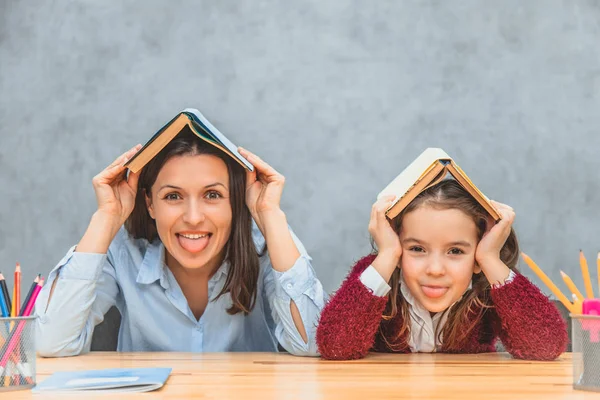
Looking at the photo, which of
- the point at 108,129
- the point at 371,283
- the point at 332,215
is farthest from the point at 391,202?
the point at 108,129

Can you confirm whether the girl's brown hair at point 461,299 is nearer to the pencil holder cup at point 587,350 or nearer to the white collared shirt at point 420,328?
the white collared shirt at point 420,328

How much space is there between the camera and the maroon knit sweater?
5.55ft

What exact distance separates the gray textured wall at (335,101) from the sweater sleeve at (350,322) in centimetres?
114

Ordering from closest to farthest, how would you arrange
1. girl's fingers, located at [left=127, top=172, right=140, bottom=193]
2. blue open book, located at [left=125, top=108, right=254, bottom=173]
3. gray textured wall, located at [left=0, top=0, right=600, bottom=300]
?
blue open book, located at [left=125, top=108, right=254, bottom=173], girl's fingers, located at [left=127, top=172, right=140, bottom=193], gray textured wall, located at [left=0, top=0, right=600, bottom=300]

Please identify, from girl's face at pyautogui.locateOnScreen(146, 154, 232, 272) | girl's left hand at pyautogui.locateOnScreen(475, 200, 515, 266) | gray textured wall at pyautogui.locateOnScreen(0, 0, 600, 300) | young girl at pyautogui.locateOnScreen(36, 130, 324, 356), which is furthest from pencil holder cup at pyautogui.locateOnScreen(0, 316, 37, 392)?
gray textured wall at pyautogui.locateOnScreen(0, 0, 600, 300)

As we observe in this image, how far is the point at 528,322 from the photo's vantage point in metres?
1.71

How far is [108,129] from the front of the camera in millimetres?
2914

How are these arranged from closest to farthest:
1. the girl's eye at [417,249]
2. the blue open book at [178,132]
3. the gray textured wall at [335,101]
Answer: the blue open book at [178,132]
the girl's eye at [417,249]
the gray textured wall at [335,101]

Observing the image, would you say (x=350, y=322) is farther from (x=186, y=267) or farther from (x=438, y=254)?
(x=186, y=267)

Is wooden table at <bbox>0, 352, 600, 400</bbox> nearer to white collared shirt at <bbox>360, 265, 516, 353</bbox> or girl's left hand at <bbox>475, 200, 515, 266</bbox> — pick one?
white collared shirt at <bbox>360, 265, 516, 353</bbox>

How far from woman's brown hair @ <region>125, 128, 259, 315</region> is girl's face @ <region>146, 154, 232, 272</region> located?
2 centimetres

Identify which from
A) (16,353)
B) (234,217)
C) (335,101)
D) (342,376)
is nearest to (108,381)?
(16,353)

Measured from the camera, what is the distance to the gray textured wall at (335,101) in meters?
2.90

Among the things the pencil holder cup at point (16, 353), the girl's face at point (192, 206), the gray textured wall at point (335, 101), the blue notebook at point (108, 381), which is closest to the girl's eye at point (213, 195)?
the girl's face at point (192, 206)
